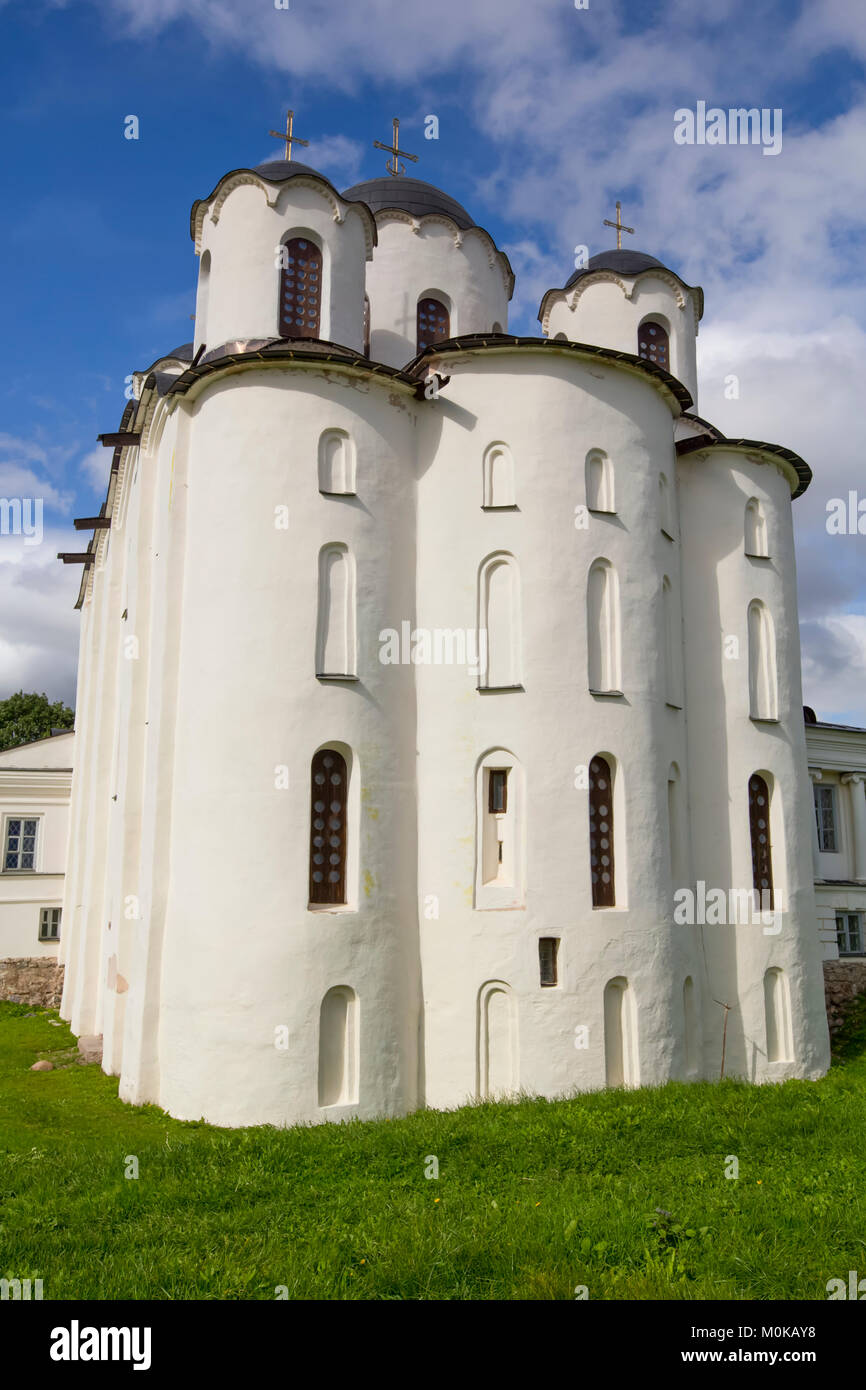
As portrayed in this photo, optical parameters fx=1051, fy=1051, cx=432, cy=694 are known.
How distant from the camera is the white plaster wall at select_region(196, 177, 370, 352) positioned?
18422 mm

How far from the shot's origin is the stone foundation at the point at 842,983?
23312mm

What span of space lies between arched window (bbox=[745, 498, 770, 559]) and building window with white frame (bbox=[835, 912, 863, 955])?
977 centimetres

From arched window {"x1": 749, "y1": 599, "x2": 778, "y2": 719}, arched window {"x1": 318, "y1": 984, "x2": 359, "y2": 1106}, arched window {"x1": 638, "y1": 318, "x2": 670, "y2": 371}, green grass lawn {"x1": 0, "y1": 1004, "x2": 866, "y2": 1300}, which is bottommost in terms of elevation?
green grass lawn {"x1": 0, "y1": 1004, "x2": 866, "y2": 1300}

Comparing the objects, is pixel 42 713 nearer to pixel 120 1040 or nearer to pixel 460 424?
pixel 120 1040

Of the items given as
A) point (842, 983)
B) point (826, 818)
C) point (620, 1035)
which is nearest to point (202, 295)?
point (620, 1035)

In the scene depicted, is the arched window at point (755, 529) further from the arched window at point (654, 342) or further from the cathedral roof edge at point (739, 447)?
the arched window at point (654, 342)

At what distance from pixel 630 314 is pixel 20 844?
21.7 m

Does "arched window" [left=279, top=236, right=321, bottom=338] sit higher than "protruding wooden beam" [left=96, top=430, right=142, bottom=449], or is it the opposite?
"arched window" [left=279, top=236, right=321, bottom=338]

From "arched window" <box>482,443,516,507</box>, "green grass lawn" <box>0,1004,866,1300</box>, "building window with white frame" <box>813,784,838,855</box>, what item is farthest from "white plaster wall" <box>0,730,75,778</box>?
"building window with white frame" <box>813,784,838,855</box>

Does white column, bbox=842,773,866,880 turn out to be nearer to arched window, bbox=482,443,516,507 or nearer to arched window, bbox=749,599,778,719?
arched window, bbox=749,599,778,719

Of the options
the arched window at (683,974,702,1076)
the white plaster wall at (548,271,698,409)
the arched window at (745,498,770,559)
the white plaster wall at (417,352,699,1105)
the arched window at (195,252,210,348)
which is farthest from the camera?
the white plaster wall at (548,271,698,409)

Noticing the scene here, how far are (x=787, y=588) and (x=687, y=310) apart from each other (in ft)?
23.3

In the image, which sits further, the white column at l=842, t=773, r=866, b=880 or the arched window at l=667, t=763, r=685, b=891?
the white column at l=842, t=773, r=866, b=880
